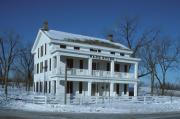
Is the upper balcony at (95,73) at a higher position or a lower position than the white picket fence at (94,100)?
higher

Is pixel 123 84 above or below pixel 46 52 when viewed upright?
below

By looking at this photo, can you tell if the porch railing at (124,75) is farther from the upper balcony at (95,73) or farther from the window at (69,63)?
A: the window at (69,63)

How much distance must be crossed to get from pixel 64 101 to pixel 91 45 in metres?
13.2

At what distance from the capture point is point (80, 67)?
131 feet

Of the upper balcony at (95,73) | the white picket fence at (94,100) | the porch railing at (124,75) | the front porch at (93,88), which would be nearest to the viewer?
the white picket fence at (94,100)

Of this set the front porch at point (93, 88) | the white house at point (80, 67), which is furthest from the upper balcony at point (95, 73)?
the front porch at point (93, 88)

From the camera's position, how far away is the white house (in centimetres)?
3721

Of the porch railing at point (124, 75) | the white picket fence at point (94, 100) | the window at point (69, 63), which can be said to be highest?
the window at point (69, 63)

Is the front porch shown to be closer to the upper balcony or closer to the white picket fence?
the upper balcony

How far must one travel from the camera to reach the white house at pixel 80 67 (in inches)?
1465

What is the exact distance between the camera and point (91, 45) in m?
41.6

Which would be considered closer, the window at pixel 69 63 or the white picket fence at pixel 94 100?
the white picket fence at pixel 94 100

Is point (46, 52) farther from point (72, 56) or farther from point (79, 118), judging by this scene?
point (79, 118)

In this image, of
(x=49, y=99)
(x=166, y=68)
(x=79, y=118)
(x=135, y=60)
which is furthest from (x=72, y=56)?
(x=166, y=68)
